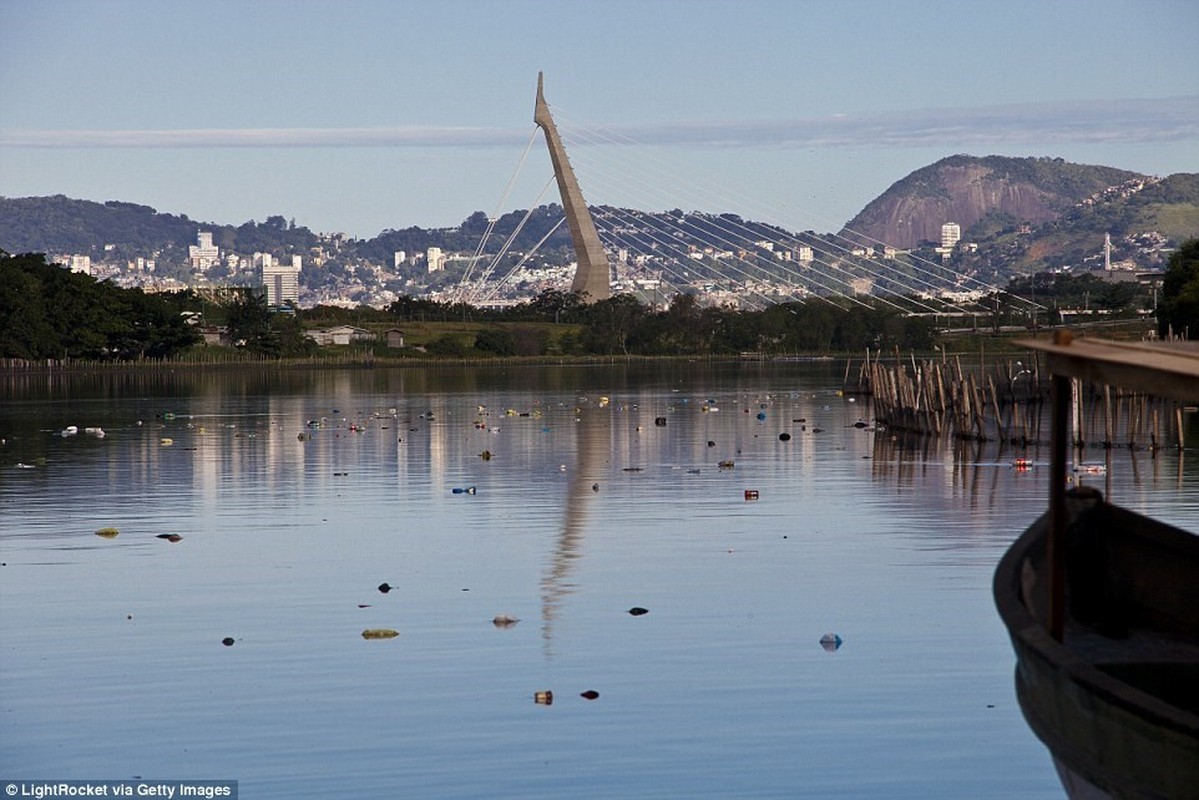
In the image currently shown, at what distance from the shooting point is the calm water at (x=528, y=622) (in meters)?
11.8

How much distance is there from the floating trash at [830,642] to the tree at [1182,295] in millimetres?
46373

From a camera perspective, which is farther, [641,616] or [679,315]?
[679,315]

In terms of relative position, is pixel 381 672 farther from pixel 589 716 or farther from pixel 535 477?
pixel 535 477

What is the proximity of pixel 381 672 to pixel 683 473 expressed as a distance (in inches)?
725

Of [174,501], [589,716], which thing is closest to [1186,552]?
[589,716]

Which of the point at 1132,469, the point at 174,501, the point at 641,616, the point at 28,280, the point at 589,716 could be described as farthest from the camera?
the point at 28,280

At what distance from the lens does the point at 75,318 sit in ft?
383

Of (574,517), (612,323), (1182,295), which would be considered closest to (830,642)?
(574,517)

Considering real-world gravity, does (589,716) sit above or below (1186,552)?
below

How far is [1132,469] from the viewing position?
31.9 m

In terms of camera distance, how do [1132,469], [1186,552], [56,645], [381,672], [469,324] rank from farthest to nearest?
[469,324] → [1132,469] → [56,645] → [381,672] → [1186,552]

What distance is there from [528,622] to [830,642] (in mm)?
2779

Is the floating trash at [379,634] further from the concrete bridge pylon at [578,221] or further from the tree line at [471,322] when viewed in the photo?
the concrete bridge pylon at [578,221]

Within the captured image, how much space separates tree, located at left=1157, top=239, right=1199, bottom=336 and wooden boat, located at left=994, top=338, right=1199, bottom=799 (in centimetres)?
4940
